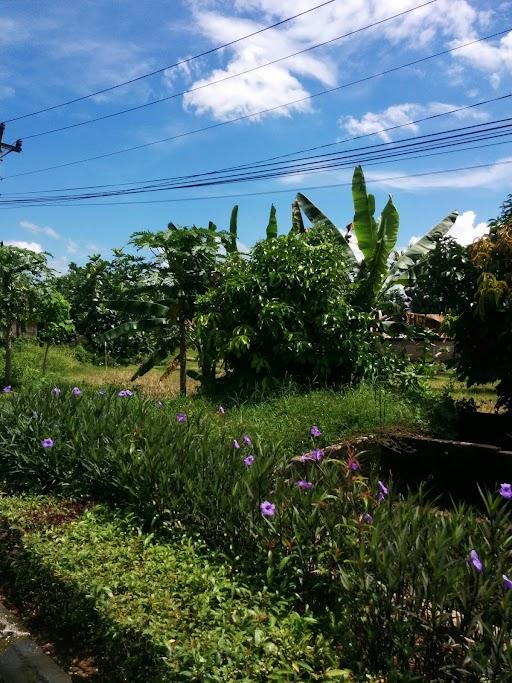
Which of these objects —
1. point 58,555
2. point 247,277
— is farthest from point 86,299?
point 58,555

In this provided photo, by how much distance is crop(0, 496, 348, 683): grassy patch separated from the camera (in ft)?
7.50

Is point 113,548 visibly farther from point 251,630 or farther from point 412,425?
point 412,425

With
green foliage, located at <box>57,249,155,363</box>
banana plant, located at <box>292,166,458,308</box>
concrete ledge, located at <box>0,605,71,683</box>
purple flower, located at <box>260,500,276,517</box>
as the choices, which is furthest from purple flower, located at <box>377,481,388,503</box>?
green foliage, located at <box>57,249,155,363</box>

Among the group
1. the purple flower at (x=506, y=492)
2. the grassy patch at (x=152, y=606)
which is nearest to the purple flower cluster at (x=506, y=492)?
the purple flower at (x=506, y=492)

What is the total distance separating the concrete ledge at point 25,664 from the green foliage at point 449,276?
18.8 feet

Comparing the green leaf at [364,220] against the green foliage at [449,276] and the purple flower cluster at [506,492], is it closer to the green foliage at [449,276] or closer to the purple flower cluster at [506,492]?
the green foliage at [449,276]

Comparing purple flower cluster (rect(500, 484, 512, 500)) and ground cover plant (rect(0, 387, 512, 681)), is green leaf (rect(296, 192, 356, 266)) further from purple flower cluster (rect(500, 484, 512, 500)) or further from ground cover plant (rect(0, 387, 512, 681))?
purple flower cluster (rect(500, 484, 512, 500))

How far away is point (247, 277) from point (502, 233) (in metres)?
3.57

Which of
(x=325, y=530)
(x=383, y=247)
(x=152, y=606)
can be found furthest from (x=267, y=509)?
(x=383, y=247)

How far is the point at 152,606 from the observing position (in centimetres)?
270

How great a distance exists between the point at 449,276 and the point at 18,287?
10465mm

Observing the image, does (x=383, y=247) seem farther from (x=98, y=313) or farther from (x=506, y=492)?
(x=98, y=313)

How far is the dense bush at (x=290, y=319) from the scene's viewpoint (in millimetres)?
8602

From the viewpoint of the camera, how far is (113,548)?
10.9ft
